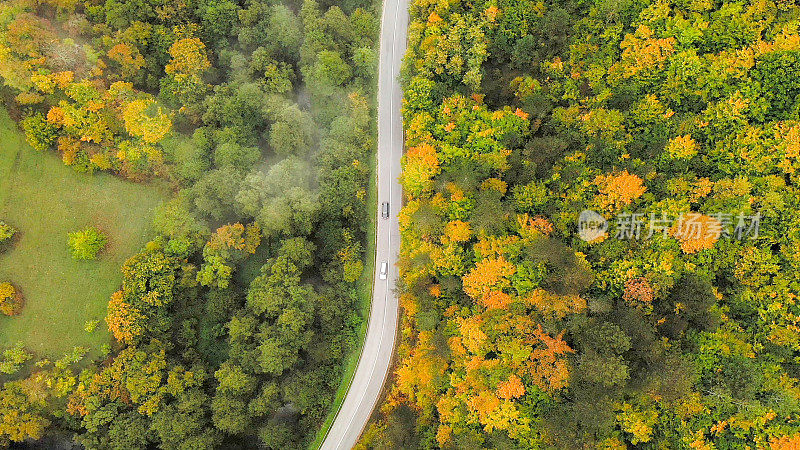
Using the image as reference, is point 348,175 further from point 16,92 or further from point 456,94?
point 16,92

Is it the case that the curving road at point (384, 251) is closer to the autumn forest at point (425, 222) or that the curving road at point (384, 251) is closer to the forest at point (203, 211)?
the autumn forest at point (425, 222)

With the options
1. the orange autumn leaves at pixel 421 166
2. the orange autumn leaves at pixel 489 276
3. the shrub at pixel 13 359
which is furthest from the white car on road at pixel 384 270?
the shrub at pixel 13 359

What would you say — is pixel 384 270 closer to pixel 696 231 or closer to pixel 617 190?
pixel 617 190

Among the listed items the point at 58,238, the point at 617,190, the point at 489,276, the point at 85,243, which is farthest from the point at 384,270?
the point at 58,238

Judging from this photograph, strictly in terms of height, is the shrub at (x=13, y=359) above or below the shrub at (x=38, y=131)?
below

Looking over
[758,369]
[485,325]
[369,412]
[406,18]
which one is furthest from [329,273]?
[758,369]
